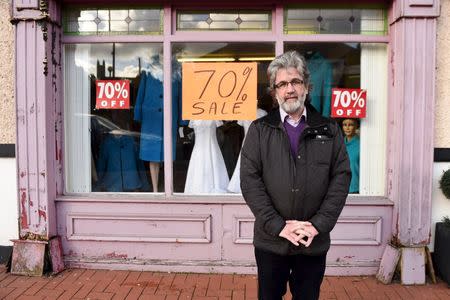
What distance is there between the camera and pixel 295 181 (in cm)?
276

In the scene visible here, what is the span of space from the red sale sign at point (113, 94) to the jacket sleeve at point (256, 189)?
2.63m

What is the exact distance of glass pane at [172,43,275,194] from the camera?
5145 millimetres

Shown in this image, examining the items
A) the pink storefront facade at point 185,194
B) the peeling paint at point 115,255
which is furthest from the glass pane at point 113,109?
the peeling paint at point 115,255

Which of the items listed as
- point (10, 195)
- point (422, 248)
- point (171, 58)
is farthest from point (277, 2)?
point (10, 195)

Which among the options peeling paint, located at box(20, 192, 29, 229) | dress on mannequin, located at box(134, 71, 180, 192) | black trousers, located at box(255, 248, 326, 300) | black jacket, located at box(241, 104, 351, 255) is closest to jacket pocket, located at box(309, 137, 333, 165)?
black jacket, located at box(241, 104, 351, 255)

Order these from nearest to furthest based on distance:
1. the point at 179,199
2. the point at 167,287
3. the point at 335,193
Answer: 1. the point at 335,193
2. the point at 167,287
3. the point at 179,199

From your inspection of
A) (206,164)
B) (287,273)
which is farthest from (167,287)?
(287,273)

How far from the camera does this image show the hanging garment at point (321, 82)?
205 inches

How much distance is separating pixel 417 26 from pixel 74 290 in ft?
13.6

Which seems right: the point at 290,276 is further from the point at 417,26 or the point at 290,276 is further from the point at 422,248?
the point at 417,26

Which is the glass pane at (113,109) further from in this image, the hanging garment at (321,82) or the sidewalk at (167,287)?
the hanging garment at (321,82)

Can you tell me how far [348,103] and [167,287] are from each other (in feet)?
8.82

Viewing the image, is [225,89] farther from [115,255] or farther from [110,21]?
[115,255]

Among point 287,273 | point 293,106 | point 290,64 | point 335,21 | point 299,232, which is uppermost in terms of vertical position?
point 335,21
